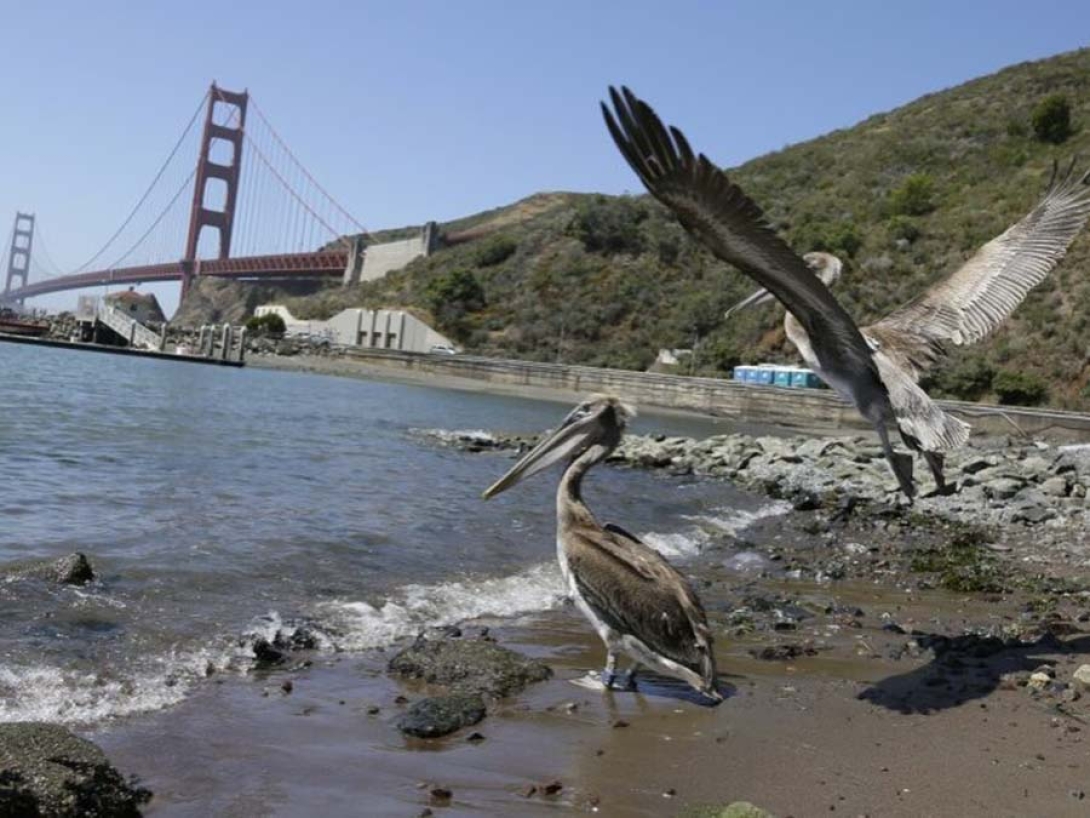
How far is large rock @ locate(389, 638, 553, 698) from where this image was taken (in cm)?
578

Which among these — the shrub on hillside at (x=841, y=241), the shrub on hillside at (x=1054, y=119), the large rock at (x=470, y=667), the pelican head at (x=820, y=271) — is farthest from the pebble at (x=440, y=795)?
the shrub on hillside at (x=1054, y=119)

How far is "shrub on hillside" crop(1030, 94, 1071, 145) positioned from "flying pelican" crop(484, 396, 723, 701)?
7440 centimetres

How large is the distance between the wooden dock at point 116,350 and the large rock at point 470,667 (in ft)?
196

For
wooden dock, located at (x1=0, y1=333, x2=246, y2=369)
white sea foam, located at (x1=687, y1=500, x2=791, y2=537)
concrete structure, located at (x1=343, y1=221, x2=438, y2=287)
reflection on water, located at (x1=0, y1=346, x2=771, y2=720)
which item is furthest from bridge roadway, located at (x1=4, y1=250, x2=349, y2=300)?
white sea foam, located at (x1=687, y1=500, x2=791, y2=537)

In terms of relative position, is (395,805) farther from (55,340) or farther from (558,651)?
(55,340)

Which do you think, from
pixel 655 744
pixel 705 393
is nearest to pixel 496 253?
pixel 705 393

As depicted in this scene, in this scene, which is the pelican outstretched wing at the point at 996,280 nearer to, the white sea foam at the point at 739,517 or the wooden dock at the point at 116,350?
the white sea foam at the point at 739,517

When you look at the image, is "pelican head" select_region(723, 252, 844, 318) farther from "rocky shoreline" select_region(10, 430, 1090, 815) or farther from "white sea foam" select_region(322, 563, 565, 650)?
"white sea foam" select_region(322, 563, 565, 650)

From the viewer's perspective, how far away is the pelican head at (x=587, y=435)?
6.74m

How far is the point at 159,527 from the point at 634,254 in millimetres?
69728

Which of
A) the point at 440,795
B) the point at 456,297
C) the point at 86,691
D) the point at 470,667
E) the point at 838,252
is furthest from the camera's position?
the point at 456,297

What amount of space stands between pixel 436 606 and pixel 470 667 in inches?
86.8

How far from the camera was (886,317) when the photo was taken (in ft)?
25.6

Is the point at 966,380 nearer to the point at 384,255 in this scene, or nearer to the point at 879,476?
the point at 879,476
